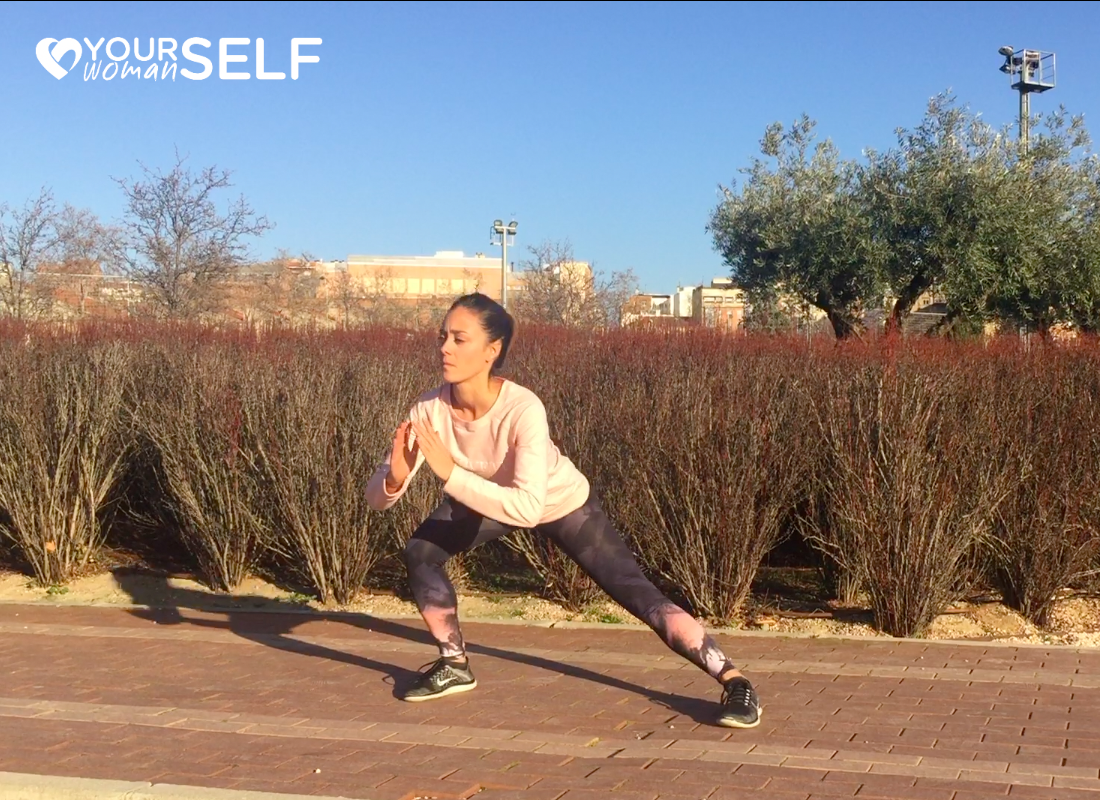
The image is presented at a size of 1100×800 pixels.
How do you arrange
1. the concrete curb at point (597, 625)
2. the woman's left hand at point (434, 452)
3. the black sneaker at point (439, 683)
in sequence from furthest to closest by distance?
1. the concrete curb at point (597, 625)
2. the black sneaker at point (439, 683)
3. the woman's left hand at point (434, 452)

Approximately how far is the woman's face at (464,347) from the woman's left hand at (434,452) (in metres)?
0.36

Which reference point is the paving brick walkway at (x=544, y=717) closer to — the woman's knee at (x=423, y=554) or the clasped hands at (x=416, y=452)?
the woman's knee at (x=423, y=554)

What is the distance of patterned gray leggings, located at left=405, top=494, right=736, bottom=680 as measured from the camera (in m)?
5.58

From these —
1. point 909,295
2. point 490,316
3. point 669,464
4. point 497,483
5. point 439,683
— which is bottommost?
point 439,683

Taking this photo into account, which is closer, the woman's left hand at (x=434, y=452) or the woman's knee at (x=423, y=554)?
the woman's left hand at (x=434, y=452)

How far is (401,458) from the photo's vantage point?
530 cm

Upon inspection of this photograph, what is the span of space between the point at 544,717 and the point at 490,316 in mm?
1821

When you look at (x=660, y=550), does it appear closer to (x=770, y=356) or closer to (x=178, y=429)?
(x=770, y=356)

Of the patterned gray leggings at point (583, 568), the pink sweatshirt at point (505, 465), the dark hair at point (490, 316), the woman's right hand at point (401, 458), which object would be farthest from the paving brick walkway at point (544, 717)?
the dark hair at point (490, 316)

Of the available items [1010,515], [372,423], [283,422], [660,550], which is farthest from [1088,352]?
[283,422]

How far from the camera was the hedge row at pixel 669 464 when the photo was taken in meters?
7.68

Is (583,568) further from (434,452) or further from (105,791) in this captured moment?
(105,791)

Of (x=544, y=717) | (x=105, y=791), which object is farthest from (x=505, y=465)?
(x=105, y=791)

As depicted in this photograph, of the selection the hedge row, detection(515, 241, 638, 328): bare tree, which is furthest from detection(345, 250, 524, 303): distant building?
the hedge row
